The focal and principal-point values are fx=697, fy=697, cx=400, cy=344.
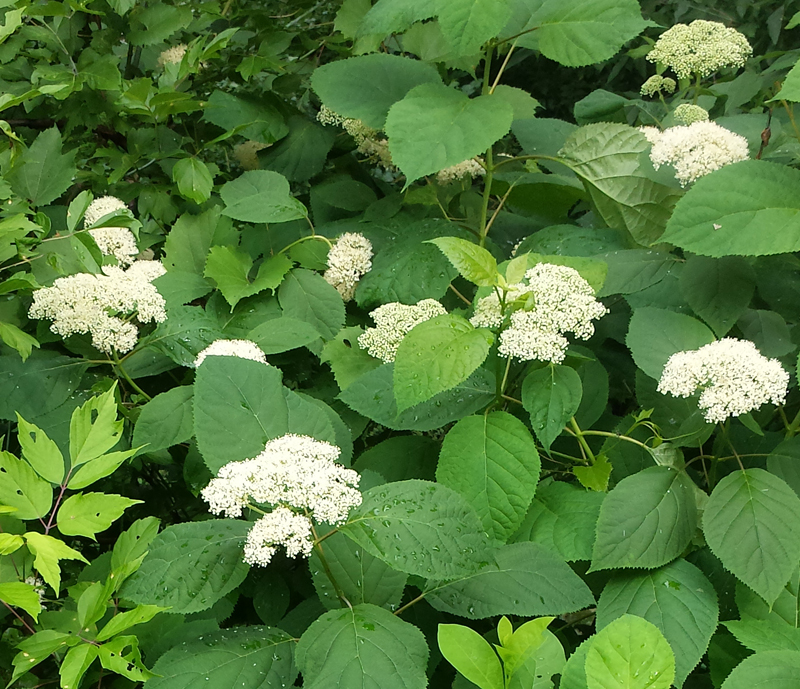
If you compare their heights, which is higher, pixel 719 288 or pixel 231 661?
pixel 719 288

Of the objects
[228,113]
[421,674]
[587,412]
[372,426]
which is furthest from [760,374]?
[228,113]

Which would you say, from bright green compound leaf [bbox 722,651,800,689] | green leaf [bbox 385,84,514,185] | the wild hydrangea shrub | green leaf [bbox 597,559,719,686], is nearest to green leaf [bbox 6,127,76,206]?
the wild hydrangea shrub

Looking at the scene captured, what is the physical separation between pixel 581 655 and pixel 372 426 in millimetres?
593

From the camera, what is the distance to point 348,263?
1139mm

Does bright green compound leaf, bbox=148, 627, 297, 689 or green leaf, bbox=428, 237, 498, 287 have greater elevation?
green leaf, bbox=428, 237, 498, 287

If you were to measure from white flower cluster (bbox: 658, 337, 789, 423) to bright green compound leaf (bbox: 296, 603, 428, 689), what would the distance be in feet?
1.24

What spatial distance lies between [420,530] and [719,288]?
0.54m

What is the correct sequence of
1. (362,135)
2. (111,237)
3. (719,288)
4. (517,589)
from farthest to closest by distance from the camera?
(362,135), (111,237), (719,288), (517,589)

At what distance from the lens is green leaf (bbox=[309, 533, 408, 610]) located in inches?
28.4

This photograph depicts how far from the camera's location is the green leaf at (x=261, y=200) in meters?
1.11

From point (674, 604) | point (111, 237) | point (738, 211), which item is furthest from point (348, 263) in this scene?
point (674, 604)

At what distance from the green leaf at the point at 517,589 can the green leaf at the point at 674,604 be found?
5cm

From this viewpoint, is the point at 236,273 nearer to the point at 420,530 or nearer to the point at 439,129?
the point at 439,129

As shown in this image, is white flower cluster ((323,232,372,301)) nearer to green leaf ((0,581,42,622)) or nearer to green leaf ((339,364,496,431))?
green leaf ((339,364,496,431))
